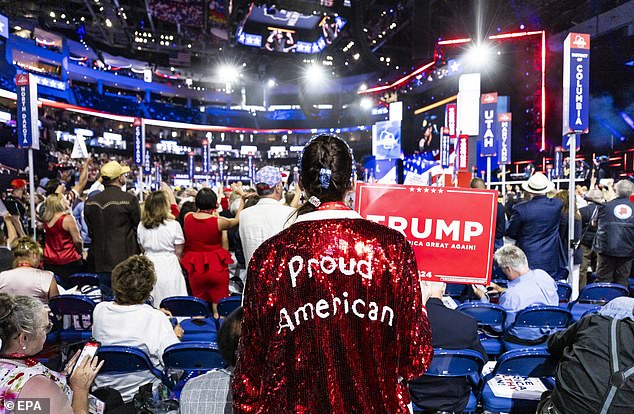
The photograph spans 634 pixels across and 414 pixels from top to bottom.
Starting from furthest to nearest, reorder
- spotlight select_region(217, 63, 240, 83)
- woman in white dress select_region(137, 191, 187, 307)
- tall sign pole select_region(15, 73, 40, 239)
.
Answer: spotlight select_region(217, 63, 240, 83)
tall sign pole select_region(15, 73, 40, 239)
woman in white dress select_region(137, 191, 187, 307)

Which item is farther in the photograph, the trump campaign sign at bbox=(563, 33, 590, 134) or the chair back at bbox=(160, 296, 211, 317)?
the trump campaign sign at bbox=(563, 33, 590, 134)

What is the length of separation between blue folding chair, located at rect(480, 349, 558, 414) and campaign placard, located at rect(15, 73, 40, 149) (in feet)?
22.1

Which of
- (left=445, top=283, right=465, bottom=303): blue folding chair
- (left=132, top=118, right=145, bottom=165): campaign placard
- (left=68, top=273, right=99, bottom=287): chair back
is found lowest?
(left=445, top=283, right=465, bottom=303): blue folding chair

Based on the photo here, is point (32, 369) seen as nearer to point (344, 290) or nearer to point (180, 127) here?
point (344, 290)

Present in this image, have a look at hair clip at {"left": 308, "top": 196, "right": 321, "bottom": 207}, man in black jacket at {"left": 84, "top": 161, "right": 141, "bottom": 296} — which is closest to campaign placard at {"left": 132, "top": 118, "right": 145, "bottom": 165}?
man in black jacket at {"left": 84, "top": 161, "right": 141, "bottom": 296}

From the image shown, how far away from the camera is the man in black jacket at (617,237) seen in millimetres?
5562

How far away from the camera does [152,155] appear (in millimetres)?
38500

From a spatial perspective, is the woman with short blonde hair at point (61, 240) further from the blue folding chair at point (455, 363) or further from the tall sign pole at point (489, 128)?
the tall sign pole at point (489, 128)

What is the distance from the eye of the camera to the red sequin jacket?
1.29 meters

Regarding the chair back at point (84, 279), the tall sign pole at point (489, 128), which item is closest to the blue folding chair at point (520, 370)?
the chair back at point (84, 279)

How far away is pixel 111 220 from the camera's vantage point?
449 centimetres

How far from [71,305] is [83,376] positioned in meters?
1.78

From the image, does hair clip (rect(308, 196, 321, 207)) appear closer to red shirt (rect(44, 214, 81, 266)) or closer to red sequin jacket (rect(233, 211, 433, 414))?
red sequin jacket (rect(233, 211, 433, 414))

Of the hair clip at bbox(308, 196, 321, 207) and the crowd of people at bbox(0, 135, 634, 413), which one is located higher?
the hair clip at bbox(308, 196, 321, 207)
